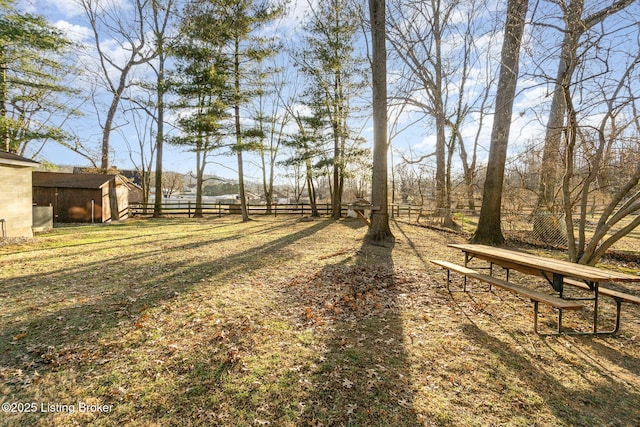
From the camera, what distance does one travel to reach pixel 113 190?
17938 millimetres

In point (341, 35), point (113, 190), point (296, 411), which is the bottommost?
point (296, 411)

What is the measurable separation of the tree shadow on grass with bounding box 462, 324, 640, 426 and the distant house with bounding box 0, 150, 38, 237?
507 inches

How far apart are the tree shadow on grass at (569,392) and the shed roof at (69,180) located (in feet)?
65.4

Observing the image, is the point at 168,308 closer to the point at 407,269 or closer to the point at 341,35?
the point at 407,269

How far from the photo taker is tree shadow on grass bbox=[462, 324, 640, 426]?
7.43 ft

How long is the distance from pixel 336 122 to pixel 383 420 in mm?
15803

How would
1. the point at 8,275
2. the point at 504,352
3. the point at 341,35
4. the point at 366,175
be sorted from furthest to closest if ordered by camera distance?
the point at 366,175
the point at 341,35
the point at 8,275
the point at 504,352

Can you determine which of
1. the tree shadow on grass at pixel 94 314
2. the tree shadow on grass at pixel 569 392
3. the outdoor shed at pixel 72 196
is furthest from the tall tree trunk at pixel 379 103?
the outdoor shed at pixel 72 196

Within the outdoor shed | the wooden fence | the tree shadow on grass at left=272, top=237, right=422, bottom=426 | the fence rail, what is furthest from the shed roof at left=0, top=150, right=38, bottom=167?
the fence rail

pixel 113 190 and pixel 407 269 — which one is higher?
pixel 113 190

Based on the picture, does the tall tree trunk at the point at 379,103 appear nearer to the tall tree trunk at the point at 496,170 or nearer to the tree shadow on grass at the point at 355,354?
the tall tree trunk at the point at 496,170

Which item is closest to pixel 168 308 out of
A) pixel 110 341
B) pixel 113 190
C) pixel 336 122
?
pixel 110 341

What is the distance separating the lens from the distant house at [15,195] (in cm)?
913

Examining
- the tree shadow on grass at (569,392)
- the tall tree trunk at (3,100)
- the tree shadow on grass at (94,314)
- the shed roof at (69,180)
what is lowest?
the tree shadow on grass at (569,392)
